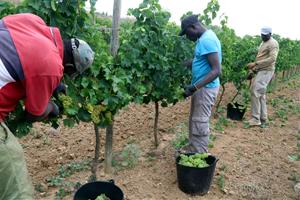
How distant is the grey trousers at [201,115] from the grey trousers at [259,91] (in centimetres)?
304

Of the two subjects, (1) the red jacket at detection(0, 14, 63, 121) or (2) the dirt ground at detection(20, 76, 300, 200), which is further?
(2) the dirt ground at detection(20, 76, 300, 200)

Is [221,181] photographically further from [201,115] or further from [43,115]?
[43,115]

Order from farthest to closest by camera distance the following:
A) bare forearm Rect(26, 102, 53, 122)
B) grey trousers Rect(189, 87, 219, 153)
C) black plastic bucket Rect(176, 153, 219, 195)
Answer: grey trousers Rect(189, 87, 219, 153) < black plastic bucket Rect(176, 153, 219, 195) < bare forearm Rect(26, 102, 53, 122)

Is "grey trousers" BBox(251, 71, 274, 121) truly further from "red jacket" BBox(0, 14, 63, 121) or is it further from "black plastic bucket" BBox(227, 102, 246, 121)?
"red jacket" BBox(0, 14, 63, 121)

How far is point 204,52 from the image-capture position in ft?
14.3

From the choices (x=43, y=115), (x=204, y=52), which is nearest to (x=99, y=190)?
(x=43, y=115)

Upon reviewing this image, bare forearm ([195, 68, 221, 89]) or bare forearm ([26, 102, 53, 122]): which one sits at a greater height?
bare forearm ([195, 68, 221, 89])

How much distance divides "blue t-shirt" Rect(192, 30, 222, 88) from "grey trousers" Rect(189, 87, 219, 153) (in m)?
0.12

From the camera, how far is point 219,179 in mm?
4730

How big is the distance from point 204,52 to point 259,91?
3540mm

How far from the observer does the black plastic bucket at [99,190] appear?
11.6 feet

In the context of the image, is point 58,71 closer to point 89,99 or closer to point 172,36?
point 89,99

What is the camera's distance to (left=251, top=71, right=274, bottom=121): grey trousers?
24.2ft

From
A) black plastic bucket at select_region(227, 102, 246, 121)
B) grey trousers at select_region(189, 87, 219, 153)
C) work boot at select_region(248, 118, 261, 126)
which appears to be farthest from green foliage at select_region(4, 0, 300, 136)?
work boot at select_region(248, 118, 261, 126)
